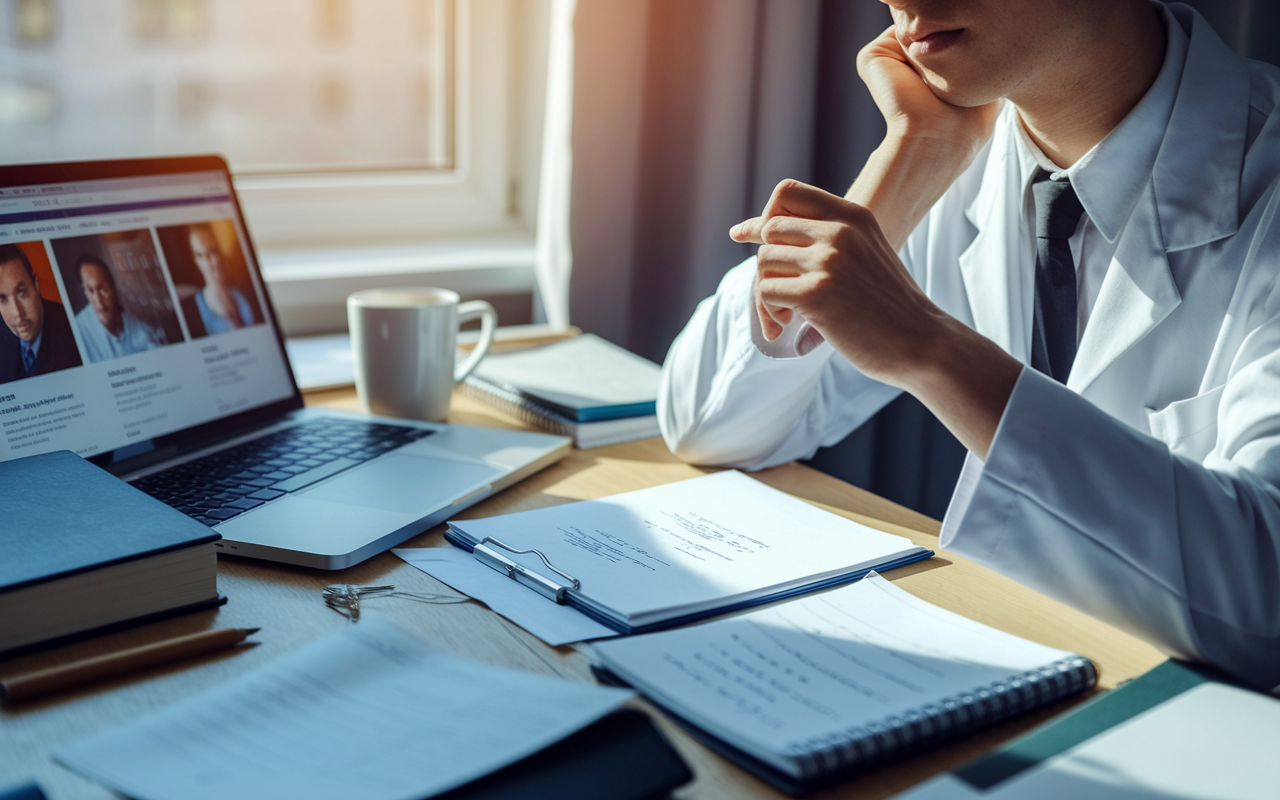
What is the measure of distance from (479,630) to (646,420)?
50 cm

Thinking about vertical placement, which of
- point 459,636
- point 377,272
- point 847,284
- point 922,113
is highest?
point 922,113

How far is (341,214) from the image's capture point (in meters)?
1.74

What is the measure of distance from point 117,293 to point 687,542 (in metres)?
0.57

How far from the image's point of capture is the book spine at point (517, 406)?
1104 millimetres

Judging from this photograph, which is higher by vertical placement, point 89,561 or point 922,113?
point 922,113

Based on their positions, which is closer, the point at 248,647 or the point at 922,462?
the point at 248,647

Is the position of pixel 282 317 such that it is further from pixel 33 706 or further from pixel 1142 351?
pixel 1142 351

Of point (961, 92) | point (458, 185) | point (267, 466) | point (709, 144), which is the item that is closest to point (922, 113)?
point (961, 92)

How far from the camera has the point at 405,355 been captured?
1095mm

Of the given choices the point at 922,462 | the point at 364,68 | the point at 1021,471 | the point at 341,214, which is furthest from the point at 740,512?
the point at 364,68

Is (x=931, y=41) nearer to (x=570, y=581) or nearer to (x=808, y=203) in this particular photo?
(x=808, y=203)

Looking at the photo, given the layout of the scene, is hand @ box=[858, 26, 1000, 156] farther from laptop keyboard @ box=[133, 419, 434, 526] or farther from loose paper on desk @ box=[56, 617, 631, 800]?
loose paper on desk @ box=[56, 617, 631, 800]

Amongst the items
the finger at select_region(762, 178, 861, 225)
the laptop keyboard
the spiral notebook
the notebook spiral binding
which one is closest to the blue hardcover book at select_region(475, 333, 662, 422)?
the laptop keyboard

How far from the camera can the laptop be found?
833 millimetres
